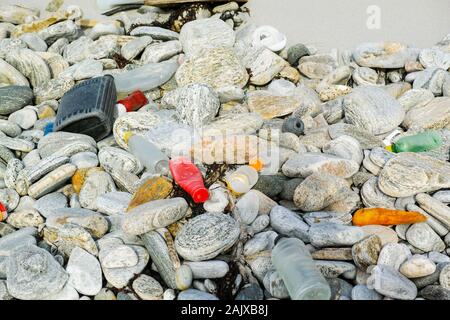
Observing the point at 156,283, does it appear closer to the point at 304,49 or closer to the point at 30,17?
the point at 304,49

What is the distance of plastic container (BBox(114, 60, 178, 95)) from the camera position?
162 inches

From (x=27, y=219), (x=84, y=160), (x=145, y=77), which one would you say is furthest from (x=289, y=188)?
(x=145, y=77)

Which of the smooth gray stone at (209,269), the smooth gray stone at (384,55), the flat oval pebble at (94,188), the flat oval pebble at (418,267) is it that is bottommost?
the flat oval pebble at (418,267)

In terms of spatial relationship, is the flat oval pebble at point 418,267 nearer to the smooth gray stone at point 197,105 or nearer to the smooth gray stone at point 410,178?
the smooth gray stone at point 410,178

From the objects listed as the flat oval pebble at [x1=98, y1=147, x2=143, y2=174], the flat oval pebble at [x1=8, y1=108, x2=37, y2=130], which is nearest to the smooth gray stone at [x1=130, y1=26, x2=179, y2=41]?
the flat oval pebble at [x1=8, y1=108, x2=37, y2=130]

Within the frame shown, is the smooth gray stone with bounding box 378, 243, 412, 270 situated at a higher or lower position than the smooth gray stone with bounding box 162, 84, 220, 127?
lower

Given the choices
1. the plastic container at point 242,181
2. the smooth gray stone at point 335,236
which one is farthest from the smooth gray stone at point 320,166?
the smooth gray stone at point 335,236

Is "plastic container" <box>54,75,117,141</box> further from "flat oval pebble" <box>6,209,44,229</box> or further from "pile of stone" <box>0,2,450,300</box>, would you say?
"flat oval pebble" <box>6,209,44,229</box>

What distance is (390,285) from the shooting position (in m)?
2.28

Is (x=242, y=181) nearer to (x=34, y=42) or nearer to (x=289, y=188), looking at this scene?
(x=289, y=188)

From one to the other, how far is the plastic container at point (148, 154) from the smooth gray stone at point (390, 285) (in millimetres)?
1329

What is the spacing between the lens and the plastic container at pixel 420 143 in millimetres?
3256

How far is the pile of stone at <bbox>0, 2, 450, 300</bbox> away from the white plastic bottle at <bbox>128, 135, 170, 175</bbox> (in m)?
0.08

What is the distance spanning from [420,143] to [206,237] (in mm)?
1664
